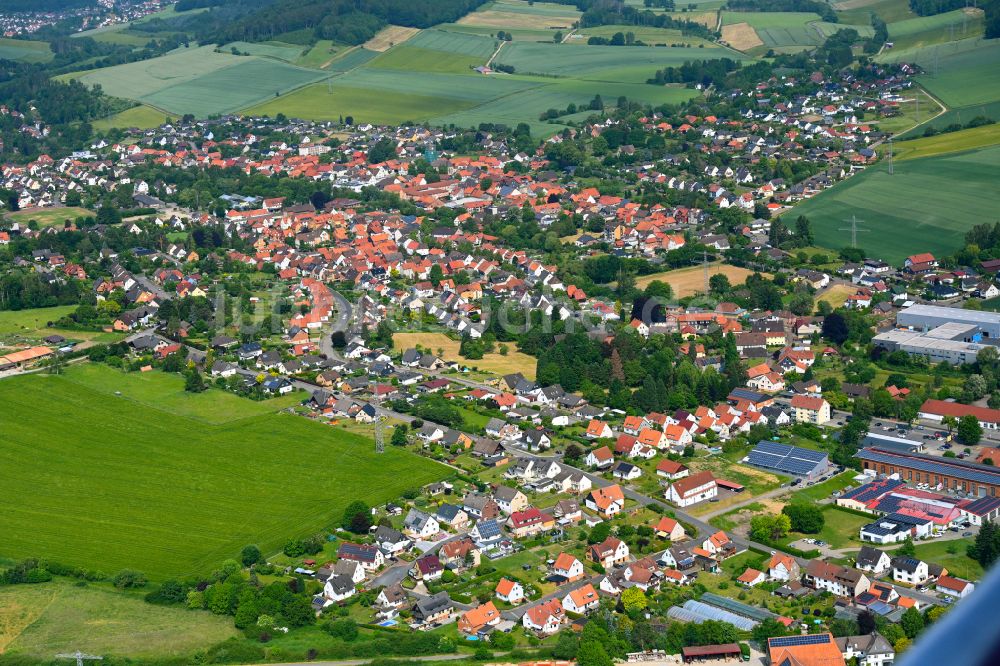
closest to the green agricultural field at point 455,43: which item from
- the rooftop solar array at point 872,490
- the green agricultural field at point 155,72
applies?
the green agricultural field at point 155,72

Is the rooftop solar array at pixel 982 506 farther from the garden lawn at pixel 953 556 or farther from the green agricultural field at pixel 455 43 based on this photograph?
the green agricultural field at pixel 455 43

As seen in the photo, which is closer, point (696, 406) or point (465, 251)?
point (696, 406)

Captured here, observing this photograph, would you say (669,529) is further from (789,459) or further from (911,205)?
(911,205)

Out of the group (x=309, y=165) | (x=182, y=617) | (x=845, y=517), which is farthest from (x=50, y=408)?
(x=309, y=165)

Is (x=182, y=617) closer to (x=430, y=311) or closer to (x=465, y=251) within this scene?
(x=430, y=311)

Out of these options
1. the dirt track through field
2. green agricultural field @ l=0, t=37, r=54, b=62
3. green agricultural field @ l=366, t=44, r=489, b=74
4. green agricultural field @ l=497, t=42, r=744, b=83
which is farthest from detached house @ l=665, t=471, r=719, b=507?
green agricultural field @ l=0, t=37, r=54, b=62

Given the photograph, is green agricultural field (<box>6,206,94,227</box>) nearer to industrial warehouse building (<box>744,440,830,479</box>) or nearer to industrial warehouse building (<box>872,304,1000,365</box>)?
industrial warehouse building (<box>872,304,1000,365</box>)
